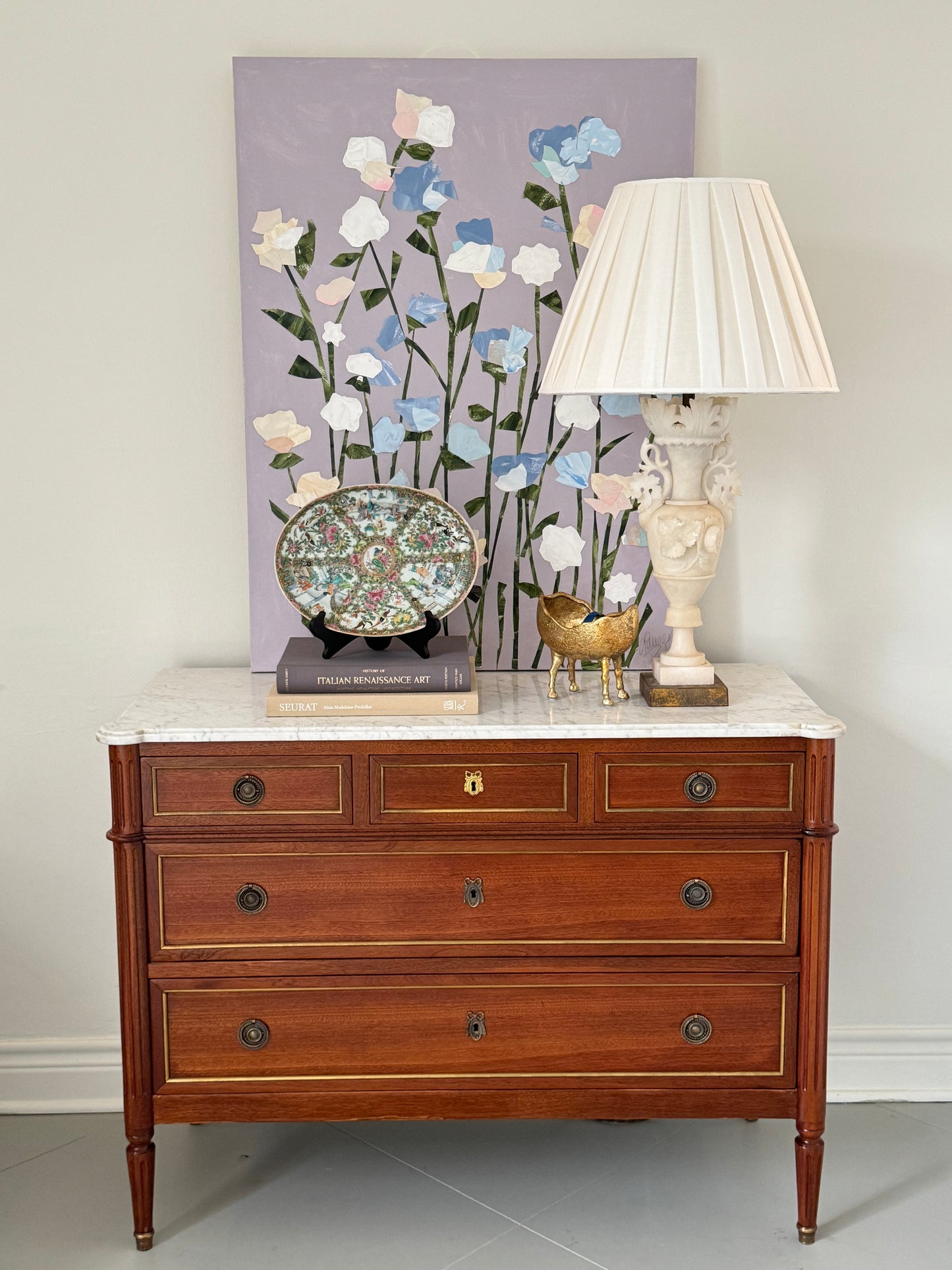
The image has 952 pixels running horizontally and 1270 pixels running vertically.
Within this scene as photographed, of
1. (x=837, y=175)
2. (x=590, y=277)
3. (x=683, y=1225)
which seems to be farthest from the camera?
(x=837, y=175)

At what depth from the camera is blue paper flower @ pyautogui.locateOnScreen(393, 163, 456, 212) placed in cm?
207

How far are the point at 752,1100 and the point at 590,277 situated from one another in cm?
135

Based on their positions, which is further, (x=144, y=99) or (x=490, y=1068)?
(x=144, y=99)

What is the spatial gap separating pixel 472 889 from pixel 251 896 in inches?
13.9

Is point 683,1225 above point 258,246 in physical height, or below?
below

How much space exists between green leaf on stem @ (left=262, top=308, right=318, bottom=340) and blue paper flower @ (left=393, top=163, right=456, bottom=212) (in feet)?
0.87

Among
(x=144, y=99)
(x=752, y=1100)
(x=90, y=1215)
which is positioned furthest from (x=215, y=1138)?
(x=144, y=99)

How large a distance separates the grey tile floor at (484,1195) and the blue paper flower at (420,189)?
175 cm

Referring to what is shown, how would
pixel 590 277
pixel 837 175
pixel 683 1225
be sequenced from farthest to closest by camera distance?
pixel 837 175
pixel 683 1225
pixel 590 277

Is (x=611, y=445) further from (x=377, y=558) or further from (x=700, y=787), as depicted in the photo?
(x=700, y=787)

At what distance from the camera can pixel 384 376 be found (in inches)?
84.4

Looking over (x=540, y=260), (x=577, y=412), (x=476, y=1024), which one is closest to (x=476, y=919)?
(x=476, y=1024)

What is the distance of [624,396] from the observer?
2.16m

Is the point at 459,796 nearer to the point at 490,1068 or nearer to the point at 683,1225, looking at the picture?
the point at 490,1068
